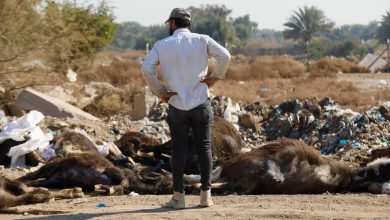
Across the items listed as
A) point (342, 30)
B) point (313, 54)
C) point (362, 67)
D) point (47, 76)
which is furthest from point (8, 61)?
point (342, 30)

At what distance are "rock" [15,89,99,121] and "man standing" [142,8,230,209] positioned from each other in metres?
10.4

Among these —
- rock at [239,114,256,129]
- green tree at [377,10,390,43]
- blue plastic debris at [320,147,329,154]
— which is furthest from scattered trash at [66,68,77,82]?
green tree at [377,10,390,43]

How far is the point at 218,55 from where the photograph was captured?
7547 mm

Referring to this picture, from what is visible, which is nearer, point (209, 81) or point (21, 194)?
point (209, 81)

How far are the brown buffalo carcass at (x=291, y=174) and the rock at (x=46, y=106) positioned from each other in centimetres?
927

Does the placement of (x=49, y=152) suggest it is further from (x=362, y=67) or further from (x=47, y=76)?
(x=362, y=67)

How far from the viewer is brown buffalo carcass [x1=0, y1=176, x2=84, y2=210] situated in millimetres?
7960

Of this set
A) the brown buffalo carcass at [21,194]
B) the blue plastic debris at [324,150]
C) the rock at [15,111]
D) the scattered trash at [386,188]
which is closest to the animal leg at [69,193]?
the brown buffalo carcass at [21,194]

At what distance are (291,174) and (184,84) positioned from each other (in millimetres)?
1990

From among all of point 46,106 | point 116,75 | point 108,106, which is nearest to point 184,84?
point 46,106

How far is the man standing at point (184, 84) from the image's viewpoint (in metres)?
7.47

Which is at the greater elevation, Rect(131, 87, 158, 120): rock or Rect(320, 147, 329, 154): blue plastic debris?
Rect(131, 87, 158, 120): rock

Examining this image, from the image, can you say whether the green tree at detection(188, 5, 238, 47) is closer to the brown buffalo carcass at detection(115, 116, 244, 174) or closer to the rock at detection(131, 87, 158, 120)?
the rock at detection(131, 87, 158, 120)

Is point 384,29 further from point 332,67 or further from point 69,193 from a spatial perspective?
point 69,193
